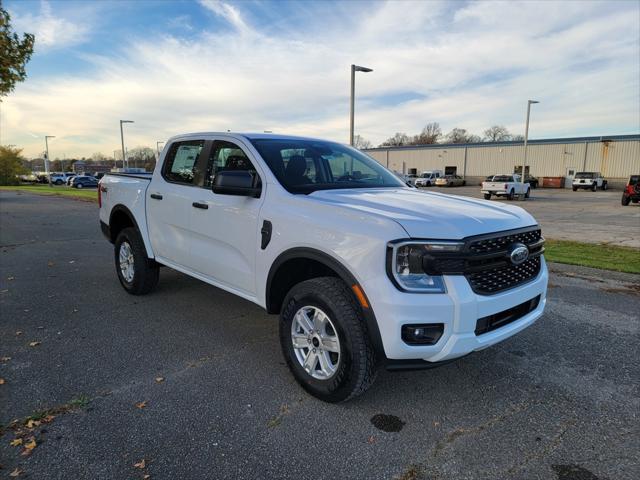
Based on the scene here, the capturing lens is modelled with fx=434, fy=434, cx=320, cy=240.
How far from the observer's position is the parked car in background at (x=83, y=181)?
45406mm

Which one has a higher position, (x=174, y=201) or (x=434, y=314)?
(x=174, y=201)

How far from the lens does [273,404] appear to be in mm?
3004

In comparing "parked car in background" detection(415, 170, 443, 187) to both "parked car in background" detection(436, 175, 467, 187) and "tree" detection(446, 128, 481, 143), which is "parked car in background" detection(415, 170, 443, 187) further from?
"tree" detection(446, 128, 481, 143)

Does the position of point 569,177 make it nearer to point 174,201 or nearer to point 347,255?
point 174,201

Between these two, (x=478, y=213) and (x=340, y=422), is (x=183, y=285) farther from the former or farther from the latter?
(x=478, y=213)

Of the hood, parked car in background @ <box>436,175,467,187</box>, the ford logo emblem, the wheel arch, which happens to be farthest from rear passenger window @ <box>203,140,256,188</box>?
parked car in background @ <box>436,175,467,187</box>

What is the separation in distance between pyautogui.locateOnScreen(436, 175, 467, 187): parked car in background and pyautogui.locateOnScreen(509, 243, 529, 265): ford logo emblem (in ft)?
155

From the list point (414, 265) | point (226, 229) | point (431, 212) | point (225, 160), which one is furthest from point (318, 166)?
point (414, 265)

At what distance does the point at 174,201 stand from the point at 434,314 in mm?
3002

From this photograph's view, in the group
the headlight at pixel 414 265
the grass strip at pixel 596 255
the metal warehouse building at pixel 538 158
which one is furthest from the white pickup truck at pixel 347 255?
the metal warehouse building at pixel 538 158

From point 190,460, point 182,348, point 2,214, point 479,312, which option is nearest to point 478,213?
point 479,312

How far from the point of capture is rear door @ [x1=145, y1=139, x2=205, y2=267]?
170 inches

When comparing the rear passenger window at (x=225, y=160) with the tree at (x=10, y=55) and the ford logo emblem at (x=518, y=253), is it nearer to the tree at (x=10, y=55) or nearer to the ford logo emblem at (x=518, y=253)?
the ford logo emblem at (x=518, y=253)

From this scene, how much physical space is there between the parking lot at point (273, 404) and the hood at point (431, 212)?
4.08ft
